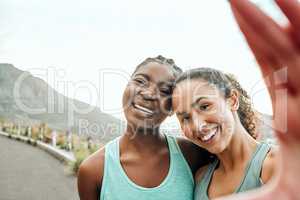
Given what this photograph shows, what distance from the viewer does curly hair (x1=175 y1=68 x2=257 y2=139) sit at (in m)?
0.63

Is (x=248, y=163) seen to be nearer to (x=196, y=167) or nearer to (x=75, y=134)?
(x=196, y=167)

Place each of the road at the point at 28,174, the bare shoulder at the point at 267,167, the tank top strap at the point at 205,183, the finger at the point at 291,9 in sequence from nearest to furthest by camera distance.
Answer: the finger at the point at 291,9, the bare shoulder at the point at 267,167, the tank top strap at the point at 205,183, the road at the point at 28,174

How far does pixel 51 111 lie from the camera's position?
94 centimetres

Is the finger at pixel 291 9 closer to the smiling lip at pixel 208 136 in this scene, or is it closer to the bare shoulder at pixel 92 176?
the smiling lip at pixel 208 136

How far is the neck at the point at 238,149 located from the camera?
600 mm

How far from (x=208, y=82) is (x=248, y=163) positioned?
140mm

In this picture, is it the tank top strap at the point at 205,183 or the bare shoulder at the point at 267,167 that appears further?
the tank top strap at the point at 205,183

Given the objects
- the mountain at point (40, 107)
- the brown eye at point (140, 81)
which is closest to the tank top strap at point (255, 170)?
the brown eye at point (140, 81)

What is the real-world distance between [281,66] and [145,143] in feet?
1.94

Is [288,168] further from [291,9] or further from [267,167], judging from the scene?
[267,167]

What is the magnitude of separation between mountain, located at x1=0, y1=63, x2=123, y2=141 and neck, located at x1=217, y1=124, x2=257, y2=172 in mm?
366

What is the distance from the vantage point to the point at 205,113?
61cm

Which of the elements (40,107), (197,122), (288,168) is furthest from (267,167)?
(40,107)

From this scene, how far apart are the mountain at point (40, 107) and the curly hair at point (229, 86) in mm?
332
